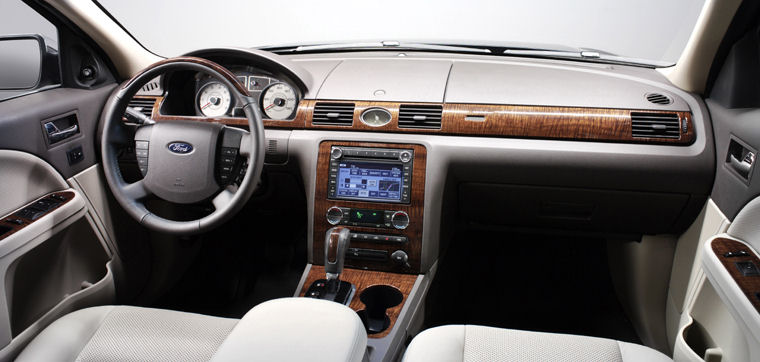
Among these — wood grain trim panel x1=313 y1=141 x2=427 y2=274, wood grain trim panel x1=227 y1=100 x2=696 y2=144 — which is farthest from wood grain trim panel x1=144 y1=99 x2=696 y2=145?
wood grain trim panel x1=313 y1=141 x2=427 y2=274

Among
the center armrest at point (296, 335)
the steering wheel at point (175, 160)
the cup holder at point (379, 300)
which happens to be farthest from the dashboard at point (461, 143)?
the center armrest at point (296, 335)

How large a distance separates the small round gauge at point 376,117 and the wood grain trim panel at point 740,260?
1.10m

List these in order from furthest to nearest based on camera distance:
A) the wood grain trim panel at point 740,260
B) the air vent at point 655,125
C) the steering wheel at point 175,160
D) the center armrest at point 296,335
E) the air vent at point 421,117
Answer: the air vent at point 421,117
the air vent at point 655,125
the steering wheel at point 175,160
the wood grain trim panel at point 740,260
the center armrest at point 296,335

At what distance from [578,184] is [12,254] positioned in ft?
6.00

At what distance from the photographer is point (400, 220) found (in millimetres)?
1935

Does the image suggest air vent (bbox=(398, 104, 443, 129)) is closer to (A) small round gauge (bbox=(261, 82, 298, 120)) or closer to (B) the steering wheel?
(A) small round gauge (bbox=(261, 82, 298, 120))

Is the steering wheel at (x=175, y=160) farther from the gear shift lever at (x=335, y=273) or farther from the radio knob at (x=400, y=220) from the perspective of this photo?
the radio knob at (x=400, y=220)

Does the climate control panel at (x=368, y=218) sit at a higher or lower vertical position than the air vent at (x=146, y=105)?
lower

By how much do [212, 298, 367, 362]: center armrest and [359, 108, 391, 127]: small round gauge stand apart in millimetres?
937

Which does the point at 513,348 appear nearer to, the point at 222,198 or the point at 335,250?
the point at 335,250

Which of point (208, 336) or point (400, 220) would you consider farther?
point (400, 220)

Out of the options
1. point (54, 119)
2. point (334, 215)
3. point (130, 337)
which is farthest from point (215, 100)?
point (130, 337)

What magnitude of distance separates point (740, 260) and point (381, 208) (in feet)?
3.54

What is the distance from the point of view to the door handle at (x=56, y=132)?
6.05 ft
